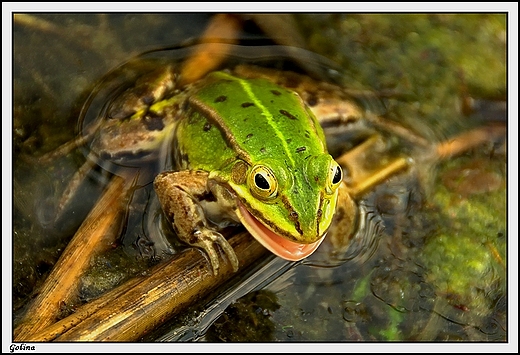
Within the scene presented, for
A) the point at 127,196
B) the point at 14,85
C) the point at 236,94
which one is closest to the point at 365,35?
the point at 236,94

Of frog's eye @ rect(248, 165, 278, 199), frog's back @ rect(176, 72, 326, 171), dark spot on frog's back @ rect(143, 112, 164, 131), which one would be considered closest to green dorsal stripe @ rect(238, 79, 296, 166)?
frog's back @ rect(176, 72, 326, 171)

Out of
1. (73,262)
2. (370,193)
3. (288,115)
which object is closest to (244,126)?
(288,115)

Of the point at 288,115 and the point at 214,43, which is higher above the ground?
the point at 214,43

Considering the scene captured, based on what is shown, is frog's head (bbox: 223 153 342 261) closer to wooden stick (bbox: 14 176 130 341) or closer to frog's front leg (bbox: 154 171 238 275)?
frog's front leg (bbox: 154 171 238 275)

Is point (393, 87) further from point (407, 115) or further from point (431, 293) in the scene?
point (431, 293)

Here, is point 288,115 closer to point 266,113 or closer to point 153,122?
point 266,113

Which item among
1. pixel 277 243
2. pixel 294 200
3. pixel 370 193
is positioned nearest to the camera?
pixel 294 200

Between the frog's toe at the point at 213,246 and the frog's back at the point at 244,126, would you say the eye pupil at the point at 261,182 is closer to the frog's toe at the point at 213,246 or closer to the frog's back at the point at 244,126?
the frog's back at the point at 244,126
